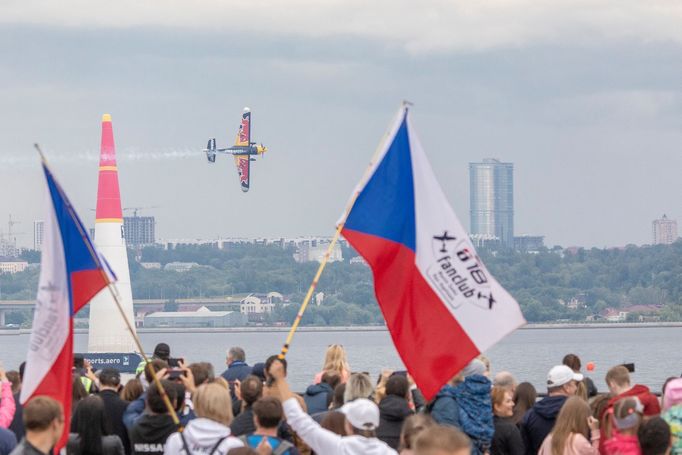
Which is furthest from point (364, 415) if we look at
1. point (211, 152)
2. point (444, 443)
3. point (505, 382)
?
point (211, 152)

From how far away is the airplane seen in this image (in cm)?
8912

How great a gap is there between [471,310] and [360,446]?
155 cm

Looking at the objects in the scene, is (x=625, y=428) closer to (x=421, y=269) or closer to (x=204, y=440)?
(x=421, y=269)

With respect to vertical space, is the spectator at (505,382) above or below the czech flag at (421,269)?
below

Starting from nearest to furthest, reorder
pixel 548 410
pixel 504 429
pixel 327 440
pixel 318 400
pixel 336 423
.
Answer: pixel 327 440
pixel 336 423
pixel 548 410
pixel 504 429
pixel 318 400

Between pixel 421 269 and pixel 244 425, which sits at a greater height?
pixel 421 269

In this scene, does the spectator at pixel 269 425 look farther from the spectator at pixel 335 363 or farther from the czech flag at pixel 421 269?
the spectator at pixel 335 363

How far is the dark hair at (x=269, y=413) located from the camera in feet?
36.5

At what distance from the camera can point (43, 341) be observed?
11.6 metres

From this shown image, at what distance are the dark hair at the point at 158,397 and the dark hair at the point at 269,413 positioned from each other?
1657mm

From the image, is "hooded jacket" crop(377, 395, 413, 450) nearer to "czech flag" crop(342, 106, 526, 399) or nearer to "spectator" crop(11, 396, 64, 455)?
"czech flag" crop(342, 106, 526, 399)

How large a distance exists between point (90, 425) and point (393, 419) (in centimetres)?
232

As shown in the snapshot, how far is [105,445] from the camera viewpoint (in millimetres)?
13008

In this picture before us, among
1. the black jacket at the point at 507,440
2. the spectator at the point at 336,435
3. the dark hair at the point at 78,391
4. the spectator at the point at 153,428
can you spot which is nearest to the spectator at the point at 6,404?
the dark hair at the point at 78,391
